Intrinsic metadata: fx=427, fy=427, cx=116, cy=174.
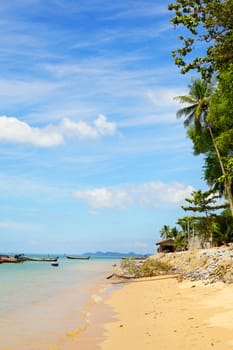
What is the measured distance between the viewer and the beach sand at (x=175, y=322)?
9545 millimetres

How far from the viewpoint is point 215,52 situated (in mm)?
11773

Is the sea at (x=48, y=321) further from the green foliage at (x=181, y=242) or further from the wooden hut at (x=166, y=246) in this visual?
the wooden hut at (x=166, y=246)

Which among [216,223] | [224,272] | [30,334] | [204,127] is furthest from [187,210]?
[30,334]

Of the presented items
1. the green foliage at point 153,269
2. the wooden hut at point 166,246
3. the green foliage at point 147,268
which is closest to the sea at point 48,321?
the green foliage at point 153,269

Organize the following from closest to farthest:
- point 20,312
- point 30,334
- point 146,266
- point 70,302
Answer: point 30,334, point 20,312, point 70,302, point 146,266

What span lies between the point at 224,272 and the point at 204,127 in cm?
1919

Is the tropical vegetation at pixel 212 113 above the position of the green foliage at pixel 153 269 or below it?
above

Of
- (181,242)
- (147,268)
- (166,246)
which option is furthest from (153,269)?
(166,246)

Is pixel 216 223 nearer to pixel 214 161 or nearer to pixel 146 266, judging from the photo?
pixel 214 161

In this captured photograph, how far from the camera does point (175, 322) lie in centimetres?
1202

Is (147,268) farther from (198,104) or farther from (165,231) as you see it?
(165,231)

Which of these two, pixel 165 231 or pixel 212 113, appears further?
pixel 165 231

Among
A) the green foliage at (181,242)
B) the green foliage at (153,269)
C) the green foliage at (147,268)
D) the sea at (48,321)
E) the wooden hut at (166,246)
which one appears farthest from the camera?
the wooden hut at (166,246)

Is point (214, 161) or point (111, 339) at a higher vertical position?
point (214, 161)
